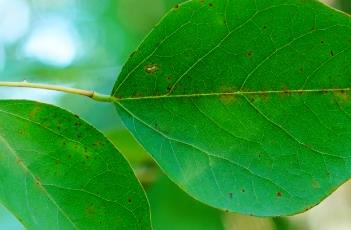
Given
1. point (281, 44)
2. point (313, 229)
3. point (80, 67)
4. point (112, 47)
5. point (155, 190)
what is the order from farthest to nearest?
point (313, 229) < point (112, 47) < point (80, 67) < point (155, 190) < point (281, 44)

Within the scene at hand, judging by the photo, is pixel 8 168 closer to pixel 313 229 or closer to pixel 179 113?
pixel 179 113

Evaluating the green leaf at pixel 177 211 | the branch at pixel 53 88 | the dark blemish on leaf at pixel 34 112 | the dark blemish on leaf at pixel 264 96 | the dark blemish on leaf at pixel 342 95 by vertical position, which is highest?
the green leaf at pixel 177 211

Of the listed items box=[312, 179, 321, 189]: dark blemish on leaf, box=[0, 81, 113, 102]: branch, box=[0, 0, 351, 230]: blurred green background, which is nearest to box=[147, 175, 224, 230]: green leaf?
box=[0, 0, 351, 230]: blurred green background

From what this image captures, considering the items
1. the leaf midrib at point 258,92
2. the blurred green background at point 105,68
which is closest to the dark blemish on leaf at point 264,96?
the leaf midrib at point 258,92

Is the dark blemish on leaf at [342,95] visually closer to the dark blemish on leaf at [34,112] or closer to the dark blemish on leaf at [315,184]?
the dark blemish on leaf at [315,184]

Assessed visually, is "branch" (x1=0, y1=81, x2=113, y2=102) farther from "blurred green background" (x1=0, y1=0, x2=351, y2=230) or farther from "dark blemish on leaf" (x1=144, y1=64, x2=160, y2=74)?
"blurred green background" (x1=0, y1=0, x2=351, y2=230)

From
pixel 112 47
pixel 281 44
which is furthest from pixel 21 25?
pixel 281 44
